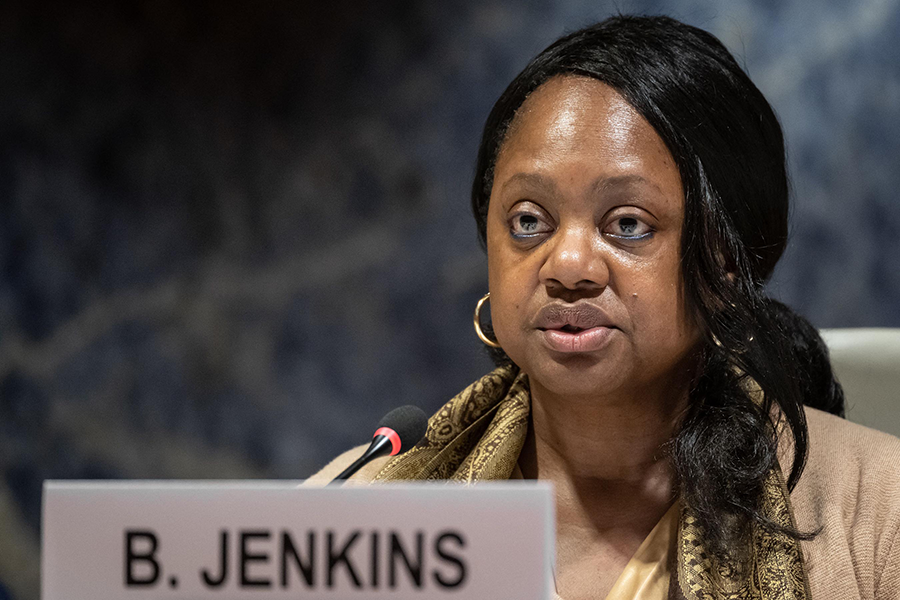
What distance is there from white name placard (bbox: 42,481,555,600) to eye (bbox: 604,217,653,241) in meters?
0.49

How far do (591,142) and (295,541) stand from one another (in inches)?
24.0

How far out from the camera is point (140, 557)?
63 cm

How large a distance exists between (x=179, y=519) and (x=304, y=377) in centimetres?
138

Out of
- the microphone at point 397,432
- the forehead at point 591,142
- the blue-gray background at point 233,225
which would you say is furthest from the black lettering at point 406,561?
the blue-gray background at point 233,225

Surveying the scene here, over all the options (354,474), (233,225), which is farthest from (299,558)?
(233,225)

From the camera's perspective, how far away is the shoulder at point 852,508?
1006 mm

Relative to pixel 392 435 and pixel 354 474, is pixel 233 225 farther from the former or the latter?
pixel 392 435

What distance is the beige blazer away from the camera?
3.29ft

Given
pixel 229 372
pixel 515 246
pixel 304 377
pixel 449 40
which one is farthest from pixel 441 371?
pixel 515 246

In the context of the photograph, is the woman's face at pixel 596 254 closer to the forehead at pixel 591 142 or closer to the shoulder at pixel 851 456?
the forehead at pixel 591 142

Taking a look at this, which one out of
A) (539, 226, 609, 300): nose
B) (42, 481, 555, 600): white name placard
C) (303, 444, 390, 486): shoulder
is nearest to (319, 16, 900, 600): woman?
(539, 226, 609, 300): nose

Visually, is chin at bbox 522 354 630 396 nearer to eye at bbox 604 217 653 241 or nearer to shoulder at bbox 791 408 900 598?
eye at bbox 604 217 653 241

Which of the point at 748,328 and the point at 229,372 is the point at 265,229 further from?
the point at 748,328

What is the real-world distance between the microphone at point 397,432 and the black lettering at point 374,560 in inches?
11.6
